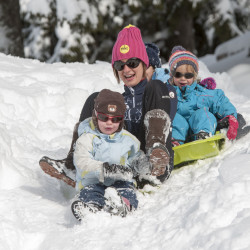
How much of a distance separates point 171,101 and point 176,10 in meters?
7.85

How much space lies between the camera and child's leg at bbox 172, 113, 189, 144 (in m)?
3.84

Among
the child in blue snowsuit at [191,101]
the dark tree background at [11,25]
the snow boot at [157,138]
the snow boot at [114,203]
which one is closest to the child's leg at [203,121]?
the child in blue snowsuit at [191,101]

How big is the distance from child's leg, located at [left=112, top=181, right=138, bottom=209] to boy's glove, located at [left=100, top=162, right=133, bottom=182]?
8cm

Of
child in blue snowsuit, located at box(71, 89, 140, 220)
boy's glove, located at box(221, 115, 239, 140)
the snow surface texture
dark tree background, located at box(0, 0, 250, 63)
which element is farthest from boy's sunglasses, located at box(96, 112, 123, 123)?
dark tree background, located at box(0, 0, 250, 63)

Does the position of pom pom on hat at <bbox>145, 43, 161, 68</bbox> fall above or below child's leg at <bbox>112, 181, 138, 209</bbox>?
above

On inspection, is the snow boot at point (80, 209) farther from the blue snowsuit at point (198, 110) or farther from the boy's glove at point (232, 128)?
the boy's glove at point (232, 128)

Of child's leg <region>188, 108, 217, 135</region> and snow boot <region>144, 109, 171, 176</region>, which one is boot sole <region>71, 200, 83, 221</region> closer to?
snow boot <region>144, 109, 171, 176</region>

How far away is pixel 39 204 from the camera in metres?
3.10

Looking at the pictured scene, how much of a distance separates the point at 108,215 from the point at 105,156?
17.6 inches

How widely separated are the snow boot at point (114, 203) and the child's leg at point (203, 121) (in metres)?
1.36

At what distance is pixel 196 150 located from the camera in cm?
345

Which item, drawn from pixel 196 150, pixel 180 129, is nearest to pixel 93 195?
pixel 196 150

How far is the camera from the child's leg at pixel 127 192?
279 cm

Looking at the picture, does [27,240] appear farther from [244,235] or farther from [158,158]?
[244,235]
